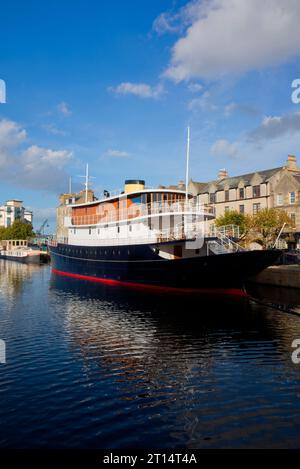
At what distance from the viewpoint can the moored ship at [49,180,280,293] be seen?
28234 mm

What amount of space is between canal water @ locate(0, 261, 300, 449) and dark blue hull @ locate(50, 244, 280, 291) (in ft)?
13.9

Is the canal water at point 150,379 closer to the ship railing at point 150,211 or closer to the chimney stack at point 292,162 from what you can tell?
the ship railing at point 150,211

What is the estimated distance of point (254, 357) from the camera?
49.6 feet

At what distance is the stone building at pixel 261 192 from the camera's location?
5619 cm

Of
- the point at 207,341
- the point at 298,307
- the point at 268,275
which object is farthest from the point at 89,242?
the point at 207,341

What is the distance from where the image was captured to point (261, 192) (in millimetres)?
62062

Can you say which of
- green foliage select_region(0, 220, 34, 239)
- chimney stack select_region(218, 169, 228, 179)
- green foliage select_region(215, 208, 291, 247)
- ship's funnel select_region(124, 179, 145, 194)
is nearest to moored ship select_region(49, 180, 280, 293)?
ship's funnel select_region(124, 179, 145, 194)

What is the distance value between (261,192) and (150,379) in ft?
178

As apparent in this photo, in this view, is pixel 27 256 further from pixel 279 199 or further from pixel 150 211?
pixel 150 211

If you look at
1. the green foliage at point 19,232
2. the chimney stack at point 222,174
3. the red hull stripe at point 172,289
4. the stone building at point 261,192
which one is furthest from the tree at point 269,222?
the green foliage at point 19,232

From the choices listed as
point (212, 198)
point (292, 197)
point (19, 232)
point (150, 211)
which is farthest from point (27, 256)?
point (292, 197)

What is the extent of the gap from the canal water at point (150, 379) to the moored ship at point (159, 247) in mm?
4549

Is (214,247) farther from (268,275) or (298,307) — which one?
(268,275)
